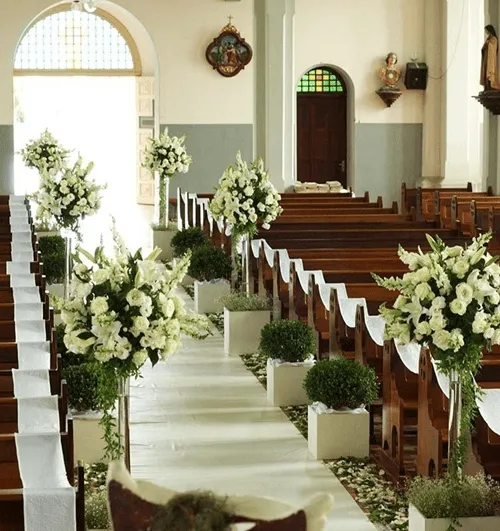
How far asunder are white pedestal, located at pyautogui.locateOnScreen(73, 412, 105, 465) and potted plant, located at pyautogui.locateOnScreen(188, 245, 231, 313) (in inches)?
207

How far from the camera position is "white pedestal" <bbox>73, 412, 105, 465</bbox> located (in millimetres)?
7434

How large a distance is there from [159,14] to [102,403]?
54.7ft

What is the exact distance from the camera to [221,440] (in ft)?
26.3

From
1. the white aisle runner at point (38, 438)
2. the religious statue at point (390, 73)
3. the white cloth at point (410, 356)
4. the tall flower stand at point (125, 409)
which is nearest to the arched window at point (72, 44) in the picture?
the religious statue at point (390, 73)

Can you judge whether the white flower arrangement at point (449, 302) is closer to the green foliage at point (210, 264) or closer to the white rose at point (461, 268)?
the white rose at point (461, 268)

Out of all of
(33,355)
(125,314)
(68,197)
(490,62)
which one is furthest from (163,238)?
(125,314)

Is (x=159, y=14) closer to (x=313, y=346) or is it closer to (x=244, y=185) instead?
(x=244, y=185)

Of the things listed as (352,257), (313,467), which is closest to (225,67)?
(352,257)

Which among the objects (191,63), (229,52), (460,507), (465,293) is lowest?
(460,507)

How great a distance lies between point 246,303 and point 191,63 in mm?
11570

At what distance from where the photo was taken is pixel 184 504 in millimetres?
2449

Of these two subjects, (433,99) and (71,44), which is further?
(71,44)

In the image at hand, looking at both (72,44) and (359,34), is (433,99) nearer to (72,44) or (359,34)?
(359,34)

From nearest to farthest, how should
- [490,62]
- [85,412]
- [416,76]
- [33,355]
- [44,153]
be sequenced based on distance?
[33,355] → [85,412] → [490,62] → [44,153] → [416,76]
